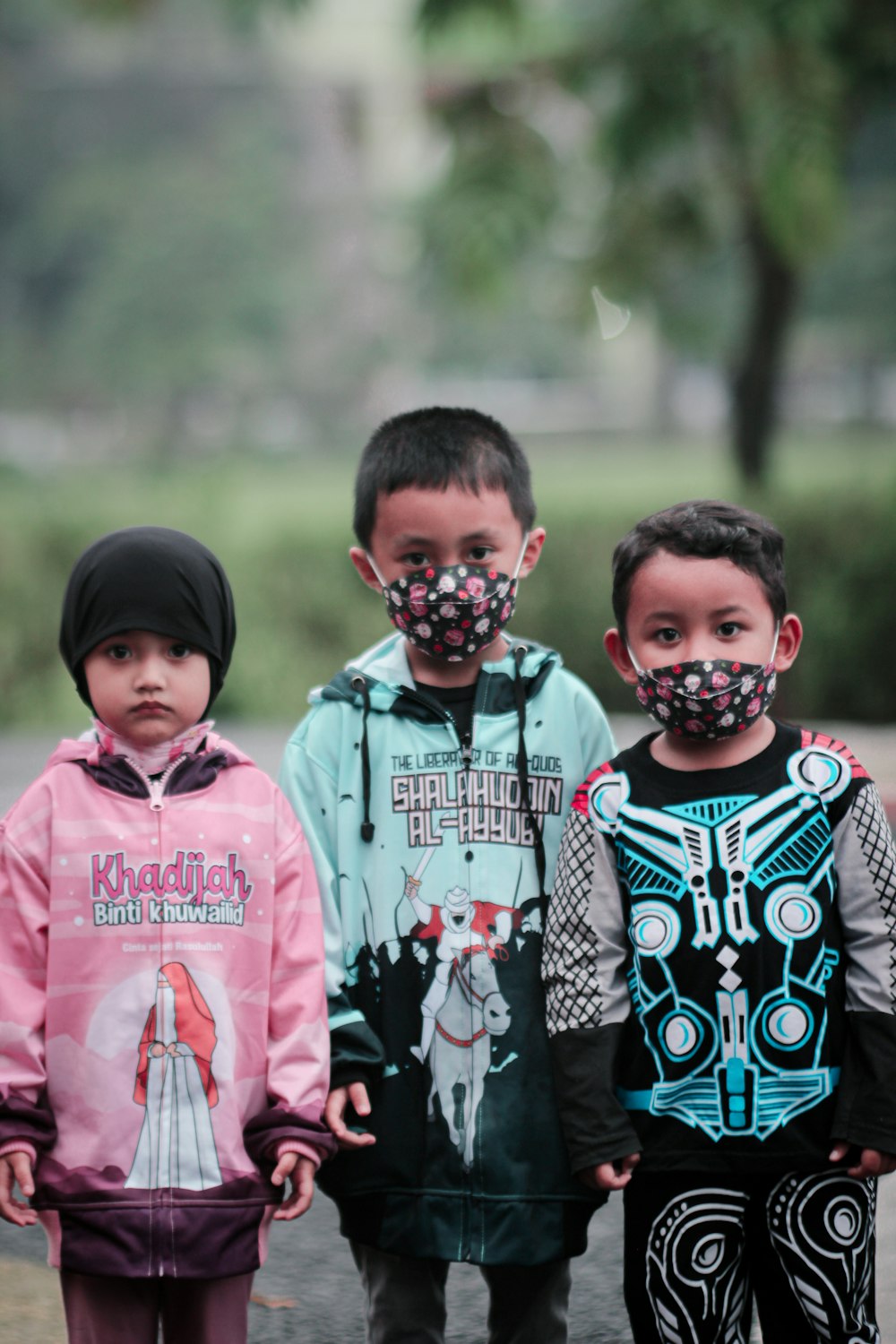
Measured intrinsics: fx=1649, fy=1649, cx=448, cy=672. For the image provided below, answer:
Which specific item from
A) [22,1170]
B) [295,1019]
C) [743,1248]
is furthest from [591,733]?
[22,1170]

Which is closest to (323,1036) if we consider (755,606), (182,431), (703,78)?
(755,606)

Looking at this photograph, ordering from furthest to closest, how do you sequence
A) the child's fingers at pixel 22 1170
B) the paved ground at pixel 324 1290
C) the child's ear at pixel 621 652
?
the paved ground at pixel 324 1290 < the child's ear at pixel 621 652 < the child's fingers at pixel 22 1170

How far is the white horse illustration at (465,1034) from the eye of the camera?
2516 mm

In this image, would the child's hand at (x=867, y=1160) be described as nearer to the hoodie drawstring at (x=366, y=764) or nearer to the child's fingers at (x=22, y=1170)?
the hoodie drawstring at (x=366, y=764)

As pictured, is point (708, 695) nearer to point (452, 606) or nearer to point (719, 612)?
point (719, 612)

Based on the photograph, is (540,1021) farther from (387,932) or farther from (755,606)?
(755,606)

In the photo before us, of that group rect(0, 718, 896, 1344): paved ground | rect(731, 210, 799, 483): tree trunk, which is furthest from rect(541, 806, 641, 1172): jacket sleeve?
rect(731, 210, 799, 483): tree trunk

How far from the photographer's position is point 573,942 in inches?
95.5

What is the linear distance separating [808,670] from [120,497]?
570 cm

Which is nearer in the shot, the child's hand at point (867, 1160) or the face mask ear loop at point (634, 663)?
the child's hand at point (867, 1160)

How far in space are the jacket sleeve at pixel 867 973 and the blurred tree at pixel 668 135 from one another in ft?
20.1

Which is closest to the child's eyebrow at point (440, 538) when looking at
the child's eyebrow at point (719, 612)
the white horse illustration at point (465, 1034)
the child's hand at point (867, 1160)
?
the child's eyebrow at point (719, 612)

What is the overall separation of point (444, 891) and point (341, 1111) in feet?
1.20

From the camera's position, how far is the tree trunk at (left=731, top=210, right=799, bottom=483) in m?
11.5
